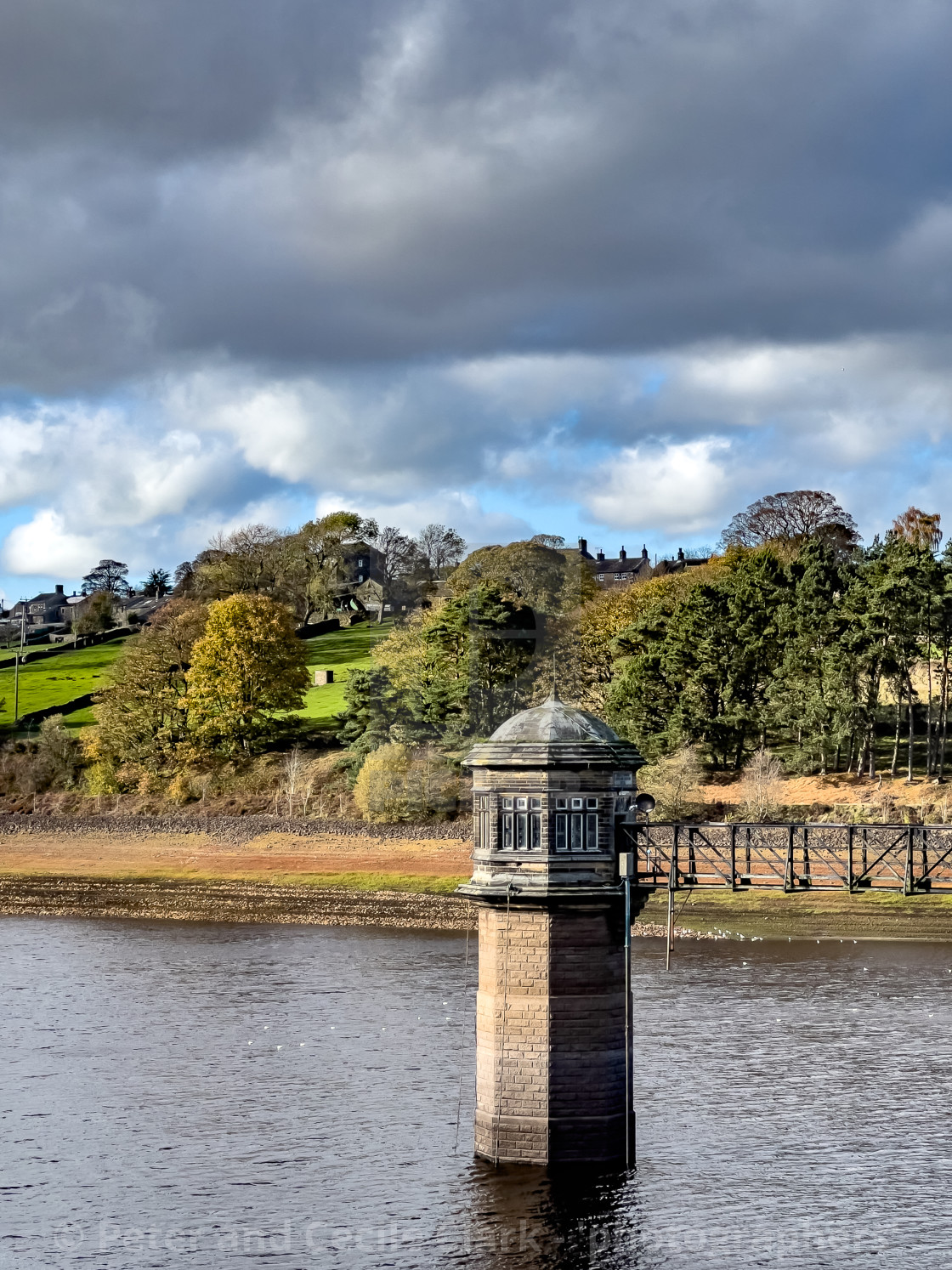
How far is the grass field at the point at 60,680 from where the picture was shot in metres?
131

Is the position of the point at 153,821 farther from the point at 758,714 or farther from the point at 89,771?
the point at 758,714

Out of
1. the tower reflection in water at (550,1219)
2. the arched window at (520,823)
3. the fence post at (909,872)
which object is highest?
the arched window at (520,823)

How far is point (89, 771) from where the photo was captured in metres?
106

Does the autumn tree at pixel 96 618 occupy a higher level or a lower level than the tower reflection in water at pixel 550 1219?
higher

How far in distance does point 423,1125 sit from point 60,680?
116070 mm

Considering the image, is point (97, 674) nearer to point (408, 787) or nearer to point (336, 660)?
point (336, 660)

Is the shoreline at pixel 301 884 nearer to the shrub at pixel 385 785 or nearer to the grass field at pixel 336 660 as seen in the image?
the shrub at pixel 385 785

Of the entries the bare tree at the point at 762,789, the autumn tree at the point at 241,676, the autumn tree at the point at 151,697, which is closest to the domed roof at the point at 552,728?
the bare tree at the point at 762,789

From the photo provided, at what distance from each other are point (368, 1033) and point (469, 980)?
9028mm

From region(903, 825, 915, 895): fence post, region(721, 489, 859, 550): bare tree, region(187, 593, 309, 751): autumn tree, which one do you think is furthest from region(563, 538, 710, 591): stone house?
region(903, 825, 915, 895): fence post

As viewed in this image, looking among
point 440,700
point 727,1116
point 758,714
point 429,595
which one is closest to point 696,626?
point 758,714

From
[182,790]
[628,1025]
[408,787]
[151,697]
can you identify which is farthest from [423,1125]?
[151,697]

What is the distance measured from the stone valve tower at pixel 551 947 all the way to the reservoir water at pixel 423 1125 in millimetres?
1077

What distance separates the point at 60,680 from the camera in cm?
14450
